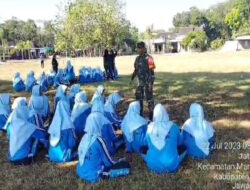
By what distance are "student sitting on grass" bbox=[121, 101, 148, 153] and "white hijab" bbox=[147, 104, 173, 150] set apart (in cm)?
85

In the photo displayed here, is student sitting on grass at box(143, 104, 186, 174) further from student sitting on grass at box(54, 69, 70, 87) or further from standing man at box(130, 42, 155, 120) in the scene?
student sitting on grass at box(54, 69, 70, 87)

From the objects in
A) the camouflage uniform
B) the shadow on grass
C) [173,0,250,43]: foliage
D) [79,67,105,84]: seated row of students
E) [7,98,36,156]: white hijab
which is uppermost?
[173,0,250,43]: foliage

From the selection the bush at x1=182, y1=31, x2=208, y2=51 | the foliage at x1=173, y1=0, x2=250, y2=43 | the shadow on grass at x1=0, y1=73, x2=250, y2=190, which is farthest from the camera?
the foliage at x1=173, y1=0, x2=250, y2=43

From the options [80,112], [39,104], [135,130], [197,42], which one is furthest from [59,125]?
[197,42]

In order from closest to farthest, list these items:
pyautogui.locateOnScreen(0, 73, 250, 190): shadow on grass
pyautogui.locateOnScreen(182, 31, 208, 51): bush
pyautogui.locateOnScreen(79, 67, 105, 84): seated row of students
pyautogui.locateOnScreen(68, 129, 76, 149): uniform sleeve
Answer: pyautogui.locateOnScreen(0, 73, 250, 190): shadow on grass < pyautogui.locateOnScreen(68, 129, 76, 149): uniform sleeve < pyautogui.locateOnScreen(79, 67, 105, 84): seated row of students < pyautogui.locateOnScreen(182, 31, 208, 51): bush

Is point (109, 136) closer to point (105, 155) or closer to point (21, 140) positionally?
point (105, 155)

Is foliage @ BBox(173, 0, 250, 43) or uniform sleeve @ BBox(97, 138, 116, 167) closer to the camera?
uniform sleeve @ BBox(97, 138, 116, 167)

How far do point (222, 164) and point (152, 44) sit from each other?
86.2 metres

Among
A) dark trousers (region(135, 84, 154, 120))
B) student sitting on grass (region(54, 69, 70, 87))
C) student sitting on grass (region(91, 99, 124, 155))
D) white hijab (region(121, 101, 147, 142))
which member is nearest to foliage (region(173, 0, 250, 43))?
student sitting on grass (region(54, 69, 70, 87))

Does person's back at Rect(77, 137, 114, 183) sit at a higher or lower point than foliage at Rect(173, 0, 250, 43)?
lower

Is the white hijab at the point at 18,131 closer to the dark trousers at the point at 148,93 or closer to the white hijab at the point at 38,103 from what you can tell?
the white hijab at the point at 38,103

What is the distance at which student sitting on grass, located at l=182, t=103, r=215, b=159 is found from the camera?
709 cm

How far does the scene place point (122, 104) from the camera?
1318 centimetres

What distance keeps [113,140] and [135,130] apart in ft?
2.07
